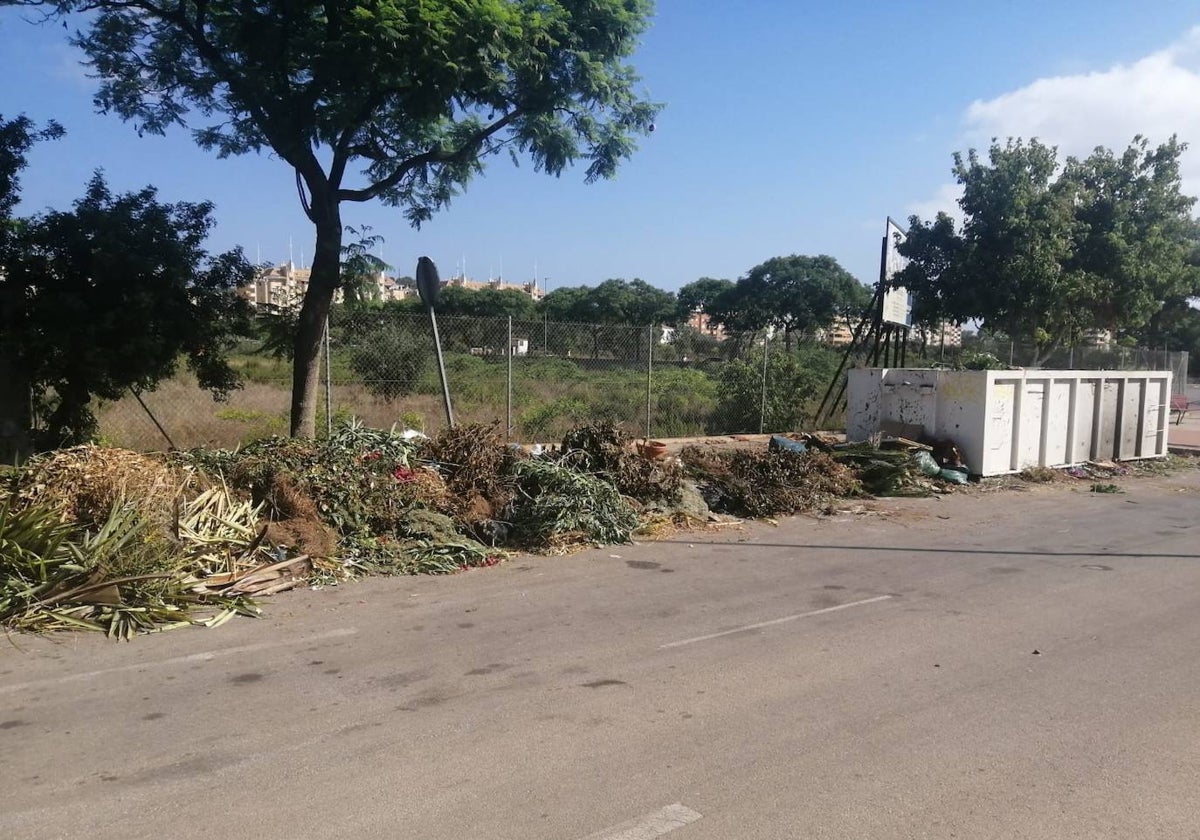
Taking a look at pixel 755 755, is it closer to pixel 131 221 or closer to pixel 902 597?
pixel 902 597

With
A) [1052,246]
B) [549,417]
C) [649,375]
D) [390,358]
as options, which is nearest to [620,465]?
[390,358]

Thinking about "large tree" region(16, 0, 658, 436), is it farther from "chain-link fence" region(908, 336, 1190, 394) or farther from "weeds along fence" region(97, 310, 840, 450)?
"chain-link fence" region(908, 336, 1190, 394)

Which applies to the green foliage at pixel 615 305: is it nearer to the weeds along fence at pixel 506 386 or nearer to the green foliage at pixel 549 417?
the weeds along fence at pixel 506 386

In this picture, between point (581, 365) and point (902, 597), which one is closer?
point (902, 597)

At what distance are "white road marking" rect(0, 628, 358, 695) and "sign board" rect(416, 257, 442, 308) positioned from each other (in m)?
6.59

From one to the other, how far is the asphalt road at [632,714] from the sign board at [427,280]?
208 inches

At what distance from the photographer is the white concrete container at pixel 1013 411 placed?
14.7 metres

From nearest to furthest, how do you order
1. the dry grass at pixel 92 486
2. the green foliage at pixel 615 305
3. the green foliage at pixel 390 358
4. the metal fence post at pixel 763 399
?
the dry grass at pixel 92 486, the green foliage at pixel 390 358, the metal fence post at pixel 763 399, the green foliage at pixel 615 305

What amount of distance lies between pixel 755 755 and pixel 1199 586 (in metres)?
5.90

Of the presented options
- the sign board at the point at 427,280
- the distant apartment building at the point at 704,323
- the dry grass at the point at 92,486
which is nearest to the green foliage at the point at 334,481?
the dry grass at the point at 92,486

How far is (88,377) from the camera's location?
31.9 ft

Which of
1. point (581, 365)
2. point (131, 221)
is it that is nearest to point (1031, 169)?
point (581, 365)

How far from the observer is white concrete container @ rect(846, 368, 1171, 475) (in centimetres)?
1470

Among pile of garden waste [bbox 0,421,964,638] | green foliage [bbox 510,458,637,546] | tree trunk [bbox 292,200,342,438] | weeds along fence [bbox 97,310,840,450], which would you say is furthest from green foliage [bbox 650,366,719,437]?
tree trunk [bbox 292,200,342,438]
